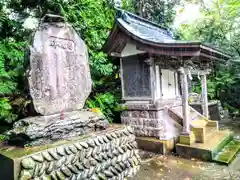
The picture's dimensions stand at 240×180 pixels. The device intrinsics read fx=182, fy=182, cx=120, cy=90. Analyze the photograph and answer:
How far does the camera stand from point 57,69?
370 cm

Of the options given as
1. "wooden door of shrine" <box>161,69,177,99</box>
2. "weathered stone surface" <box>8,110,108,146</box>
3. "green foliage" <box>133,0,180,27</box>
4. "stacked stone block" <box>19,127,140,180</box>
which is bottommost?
"stacked stone block" <box>19,127,140,180</box>

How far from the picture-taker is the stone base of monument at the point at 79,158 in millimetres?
2553

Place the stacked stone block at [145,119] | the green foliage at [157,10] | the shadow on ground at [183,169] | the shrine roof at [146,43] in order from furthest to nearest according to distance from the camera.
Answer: the green foliage at [157,10] < the stacked stone block at [145,119] < the shrine roof at [146,43] < the shadow on ground at [183,169]

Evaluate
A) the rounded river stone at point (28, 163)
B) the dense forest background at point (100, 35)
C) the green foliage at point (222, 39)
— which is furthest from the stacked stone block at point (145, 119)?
the green foliage at point (222, 39)

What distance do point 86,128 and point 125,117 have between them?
2.76 m

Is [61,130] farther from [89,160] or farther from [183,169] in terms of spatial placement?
[183,169]

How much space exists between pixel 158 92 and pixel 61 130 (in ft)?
11.4

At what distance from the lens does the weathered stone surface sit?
3.01 meters

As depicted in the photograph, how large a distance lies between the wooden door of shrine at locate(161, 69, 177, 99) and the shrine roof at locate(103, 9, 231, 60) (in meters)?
1.21

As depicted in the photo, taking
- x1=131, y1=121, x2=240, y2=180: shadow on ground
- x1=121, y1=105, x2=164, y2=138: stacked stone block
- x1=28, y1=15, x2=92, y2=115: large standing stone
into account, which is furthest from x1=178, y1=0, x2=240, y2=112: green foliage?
x1=28, y1=15, x2=92, y2=115: large standing stone

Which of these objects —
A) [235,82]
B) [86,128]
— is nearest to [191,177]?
[86,128]

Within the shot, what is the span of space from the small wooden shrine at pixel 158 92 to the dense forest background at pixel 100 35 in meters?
0.87

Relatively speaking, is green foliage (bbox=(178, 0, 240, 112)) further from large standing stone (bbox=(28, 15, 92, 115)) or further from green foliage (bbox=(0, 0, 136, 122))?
large standing stone (bbox=(28, 15, 92, 115))

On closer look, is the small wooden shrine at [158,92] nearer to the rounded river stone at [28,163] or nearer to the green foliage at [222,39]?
the rounded river stone at [28,163]
